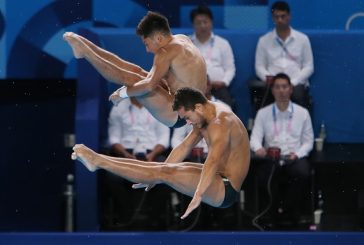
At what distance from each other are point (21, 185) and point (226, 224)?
88.3 inches

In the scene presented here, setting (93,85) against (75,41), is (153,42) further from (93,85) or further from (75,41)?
(93,85)

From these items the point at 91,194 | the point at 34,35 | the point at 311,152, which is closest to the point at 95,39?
the point at 34,35

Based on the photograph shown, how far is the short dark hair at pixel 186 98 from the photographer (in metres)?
9.72

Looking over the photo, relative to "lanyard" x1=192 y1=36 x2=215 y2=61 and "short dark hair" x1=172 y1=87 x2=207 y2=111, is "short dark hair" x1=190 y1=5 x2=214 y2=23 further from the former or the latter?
"short dark hair" x1=172 y1=87 x2=207 y2=111

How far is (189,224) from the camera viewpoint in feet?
40.8

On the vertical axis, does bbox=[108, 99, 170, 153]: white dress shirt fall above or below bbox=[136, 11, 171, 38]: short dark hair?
below

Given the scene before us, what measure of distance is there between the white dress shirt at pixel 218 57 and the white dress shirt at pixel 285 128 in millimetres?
591

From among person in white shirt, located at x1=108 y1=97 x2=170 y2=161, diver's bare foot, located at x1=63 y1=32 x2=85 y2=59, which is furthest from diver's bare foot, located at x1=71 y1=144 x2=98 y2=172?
person in white shirt, located at x1=108 y1=97 x2=170 y2=161

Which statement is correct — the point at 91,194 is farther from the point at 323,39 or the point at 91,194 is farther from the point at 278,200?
the point at 323,39

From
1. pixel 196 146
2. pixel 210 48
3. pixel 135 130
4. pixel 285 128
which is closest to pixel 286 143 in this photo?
pixel 285 128

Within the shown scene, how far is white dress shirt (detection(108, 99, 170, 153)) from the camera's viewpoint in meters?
12.5

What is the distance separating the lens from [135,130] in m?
12.6

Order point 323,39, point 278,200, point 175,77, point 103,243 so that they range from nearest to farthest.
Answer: point 175,77 → point 103,243 → point 278,200 → point 323,39

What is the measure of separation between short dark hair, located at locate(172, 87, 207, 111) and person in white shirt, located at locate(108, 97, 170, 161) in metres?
2.69
